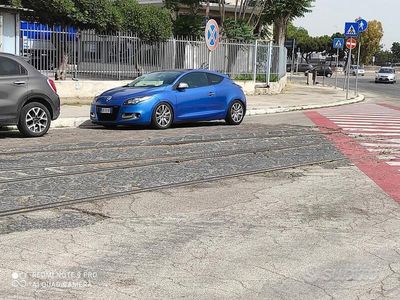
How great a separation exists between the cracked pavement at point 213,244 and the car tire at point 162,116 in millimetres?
5477

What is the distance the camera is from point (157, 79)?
14102 millimetres

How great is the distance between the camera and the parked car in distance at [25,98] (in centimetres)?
1102

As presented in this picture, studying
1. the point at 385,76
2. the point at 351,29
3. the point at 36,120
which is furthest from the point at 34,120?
the point at 385,76

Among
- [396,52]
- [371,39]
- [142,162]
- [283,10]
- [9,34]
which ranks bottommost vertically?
[142,162]

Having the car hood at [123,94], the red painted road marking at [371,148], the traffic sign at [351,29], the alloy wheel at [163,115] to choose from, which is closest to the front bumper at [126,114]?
the car hood at [123,94]

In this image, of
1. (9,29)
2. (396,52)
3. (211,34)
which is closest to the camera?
(9,29)

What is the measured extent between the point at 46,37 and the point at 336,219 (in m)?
15.4

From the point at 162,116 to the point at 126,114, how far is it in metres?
0.91

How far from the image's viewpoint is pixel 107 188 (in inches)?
285

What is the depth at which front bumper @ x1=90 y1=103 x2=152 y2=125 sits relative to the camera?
42.9 ft

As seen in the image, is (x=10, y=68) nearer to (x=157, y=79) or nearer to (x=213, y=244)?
(x=157, y=79)

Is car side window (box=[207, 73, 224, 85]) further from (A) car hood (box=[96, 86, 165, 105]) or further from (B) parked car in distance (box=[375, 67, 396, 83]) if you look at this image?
(B) parked car in distance (box=[375, 67, 396, 83])

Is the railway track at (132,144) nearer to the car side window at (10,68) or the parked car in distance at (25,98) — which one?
the parked car in distance at (25,98)

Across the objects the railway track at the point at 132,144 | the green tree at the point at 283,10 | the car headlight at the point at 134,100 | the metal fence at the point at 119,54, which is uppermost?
the green tree at the point at 283,10
